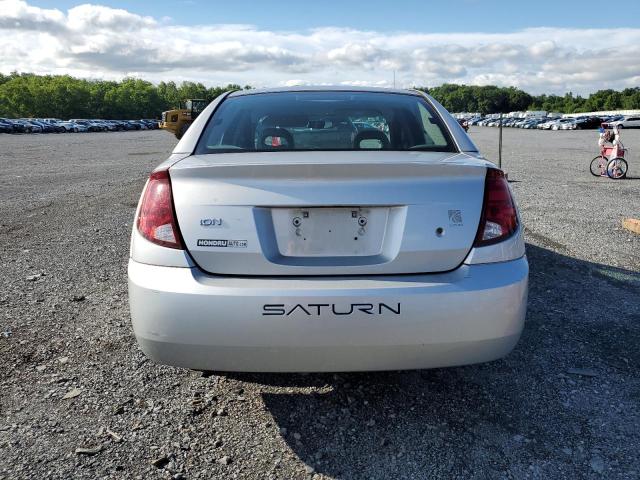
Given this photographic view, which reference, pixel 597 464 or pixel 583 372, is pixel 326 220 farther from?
pixel 583 372

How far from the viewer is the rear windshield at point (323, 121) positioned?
10.9 ft

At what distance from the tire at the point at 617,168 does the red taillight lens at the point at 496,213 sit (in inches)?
484

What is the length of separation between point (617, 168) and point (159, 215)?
524 inches

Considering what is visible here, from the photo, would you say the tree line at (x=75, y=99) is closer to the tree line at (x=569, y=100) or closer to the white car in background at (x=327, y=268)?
the tree line at (x=569, y=100)

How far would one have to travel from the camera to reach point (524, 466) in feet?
7.88

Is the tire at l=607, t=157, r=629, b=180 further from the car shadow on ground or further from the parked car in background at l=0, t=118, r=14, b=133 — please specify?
the parked car in background at l=0, t=118, r=14, b=133

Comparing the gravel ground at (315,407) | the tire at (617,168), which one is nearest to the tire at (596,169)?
the tire at (617,168)

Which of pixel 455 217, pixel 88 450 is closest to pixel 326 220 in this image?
pixel 455 217

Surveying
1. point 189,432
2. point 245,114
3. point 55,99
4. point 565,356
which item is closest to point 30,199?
point 245,114

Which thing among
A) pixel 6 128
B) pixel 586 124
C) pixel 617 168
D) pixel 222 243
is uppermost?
pixel 222 243

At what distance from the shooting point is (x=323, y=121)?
368 cm

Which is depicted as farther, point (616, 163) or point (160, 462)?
point (616, 163)

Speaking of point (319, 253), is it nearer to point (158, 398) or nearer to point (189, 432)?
point (189, 432)

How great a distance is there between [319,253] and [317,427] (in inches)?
35.7
